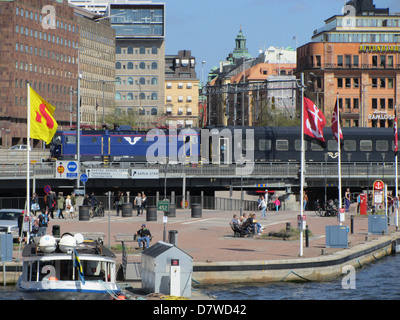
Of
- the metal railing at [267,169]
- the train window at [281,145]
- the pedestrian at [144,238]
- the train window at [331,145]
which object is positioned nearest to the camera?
the pedestrian at [144,238]

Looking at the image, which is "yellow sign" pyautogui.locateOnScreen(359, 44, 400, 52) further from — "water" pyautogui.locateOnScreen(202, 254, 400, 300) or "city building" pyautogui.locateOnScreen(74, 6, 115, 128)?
"water" pyautogui.locateOnScreen(202, 254, 400, 300)

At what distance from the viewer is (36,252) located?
90.2 ft

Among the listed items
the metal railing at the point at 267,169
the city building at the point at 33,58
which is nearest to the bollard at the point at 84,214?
the metal railing at the point at 267,169

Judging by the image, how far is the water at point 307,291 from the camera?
105ft

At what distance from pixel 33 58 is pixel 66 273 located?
116m

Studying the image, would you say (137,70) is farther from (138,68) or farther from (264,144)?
(264,144)

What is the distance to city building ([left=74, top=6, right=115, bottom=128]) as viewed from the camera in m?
160

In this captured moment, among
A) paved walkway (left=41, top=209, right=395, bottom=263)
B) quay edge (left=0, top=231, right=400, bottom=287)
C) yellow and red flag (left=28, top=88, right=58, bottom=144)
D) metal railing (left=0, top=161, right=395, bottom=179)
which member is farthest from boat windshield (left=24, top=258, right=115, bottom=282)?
metal railing (left=0, top=161, right=395, bottom=179)

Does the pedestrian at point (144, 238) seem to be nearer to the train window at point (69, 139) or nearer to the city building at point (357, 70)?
the train window at point (69, 139)

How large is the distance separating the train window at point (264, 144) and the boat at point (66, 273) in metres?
50.8

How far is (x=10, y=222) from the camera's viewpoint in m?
41.9

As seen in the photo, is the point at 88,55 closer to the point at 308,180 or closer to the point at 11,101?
the point at 11,101
